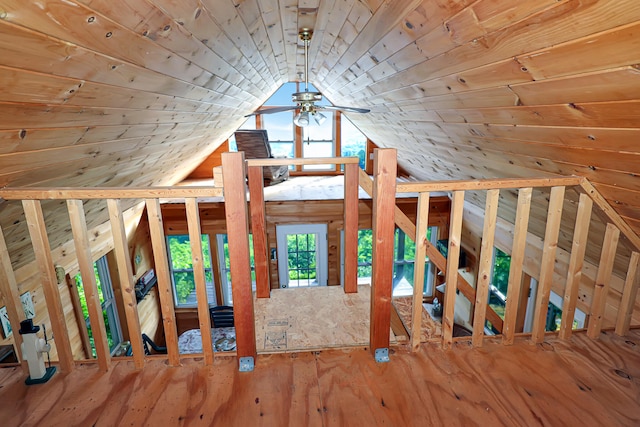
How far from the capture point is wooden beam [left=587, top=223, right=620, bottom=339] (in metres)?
1.88

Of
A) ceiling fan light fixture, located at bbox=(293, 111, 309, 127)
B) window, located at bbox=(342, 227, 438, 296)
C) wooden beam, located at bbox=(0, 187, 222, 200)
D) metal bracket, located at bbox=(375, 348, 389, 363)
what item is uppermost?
ceiling fan light fixture, located at bbox=(293, 111, 309, 127)

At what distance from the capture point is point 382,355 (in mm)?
1814

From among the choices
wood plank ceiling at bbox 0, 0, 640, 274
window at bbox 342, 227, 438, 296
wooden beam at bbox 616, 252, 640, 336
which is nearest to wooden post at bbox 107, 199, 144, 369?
wood plank ceiling at bbox 0, 0, 640, 274

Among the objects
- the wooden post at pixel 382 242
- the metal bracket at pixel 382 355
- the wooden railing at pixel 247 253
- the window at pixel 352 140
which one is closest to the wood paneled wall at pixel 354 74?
the wooden railing at pixel 247 253

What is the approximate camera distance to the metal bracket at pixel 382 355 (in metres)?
1.80

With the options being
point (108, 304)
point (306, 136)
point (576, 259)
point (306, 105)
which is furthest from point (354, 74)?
point (108, 304)

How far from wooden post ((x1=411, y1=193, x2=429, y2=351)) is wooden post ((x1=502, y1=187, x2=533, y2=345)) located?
0.45 metres

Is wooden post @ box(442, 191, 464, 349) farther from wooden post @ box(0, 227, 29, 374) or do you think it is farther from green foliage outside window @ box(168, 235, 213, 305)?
green foliage outside window @ box(168, 235, 213, 305)

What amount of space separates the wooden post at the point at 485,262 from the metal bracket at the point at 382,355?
492 millimetres

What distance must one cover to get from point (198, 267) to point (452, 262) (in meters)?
1.27

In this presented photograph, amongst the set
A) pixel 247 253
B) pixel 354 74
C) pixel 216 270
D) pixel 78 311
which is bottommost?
pixel 216 270

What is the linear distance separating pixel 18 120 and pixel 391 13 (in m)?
1.53

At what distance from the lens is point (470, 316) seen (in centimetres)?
535

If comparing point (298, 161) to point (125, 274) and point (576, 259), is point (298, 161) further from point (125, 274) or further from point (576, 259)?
point (576, 259)
